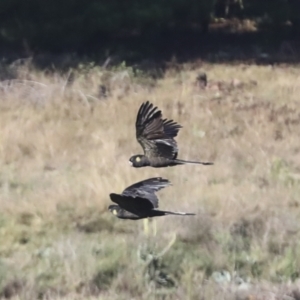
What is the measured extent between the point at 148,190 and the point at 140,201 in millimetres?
158

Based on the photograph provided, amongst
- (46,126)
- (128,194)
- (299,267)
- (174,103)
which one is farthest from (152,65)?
(128,194)

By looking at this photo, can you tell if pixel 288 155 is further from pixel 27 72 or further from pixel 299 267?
pixel 27 72

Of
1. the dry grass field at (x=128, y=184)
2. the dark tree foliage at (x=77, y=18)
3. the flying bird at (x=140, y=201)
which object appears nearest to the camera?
the flying bird at (x=140, y=201)

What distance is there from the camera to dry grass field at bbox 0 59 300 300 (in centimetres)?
502

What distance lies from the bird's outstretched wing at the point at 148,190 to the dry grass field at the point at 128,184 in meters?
1.89

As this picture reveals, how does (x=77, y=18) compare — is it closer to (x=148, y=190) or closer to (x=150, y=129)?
(x=150, y=129)

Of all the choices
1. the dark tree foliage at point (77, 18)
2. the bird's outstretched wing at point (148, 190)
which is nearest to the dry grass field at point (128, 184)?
the bird's outstretched wing at point (148, 190)

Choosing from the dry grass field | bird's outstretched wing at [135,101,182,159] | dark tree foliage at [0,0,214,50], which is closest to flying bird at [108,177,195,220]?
bird's outstretched wing at [135,101,182,159]

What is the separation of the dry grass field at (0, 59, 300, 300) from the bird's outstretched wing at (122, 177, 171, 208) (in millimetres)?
1888

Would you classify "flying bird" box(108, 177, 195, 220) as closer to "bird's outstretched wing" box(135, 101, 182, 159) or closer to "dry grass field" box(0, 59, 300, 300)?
"bird's outstretched wing" box(135, 101, 182, 159)

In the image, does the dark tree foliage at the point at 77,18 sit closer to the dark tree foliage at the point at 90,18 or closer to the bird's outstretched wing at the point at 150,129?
the dark tree foliage at the point at 90,18

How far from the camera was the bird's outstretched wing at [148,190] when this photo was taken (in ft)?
9.23

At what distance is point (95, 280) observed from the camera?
4992 millimetres

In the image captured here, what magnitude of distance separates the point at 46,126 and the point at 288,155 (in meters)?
2.75
